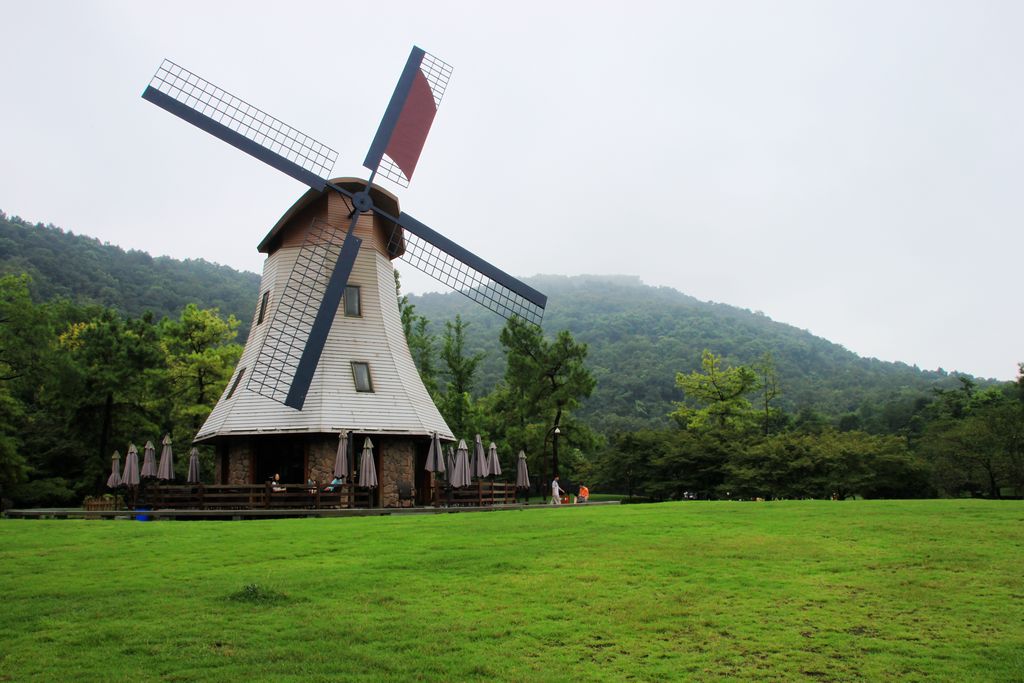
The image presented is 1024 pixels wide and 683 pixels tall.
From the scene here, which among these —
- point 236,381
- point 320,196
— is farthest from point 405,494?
point 320,196

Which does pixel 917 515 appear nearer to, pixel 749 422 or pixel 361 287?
pixel 361 287

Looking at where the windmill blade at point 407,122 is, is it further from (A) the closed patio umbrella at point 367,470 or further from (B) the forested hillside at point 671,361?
(B) the forested hillside at point 671,361

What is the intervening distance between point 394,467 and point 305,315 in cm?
520

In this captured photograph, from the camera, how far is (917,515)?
53.8 ft

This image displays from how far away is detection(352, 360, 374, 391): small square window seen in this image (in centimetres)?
2355

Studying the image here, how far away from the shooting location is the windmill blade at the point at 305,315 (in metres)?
21.3

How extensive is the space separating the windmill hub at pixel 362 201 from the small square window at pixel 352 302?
272 cm

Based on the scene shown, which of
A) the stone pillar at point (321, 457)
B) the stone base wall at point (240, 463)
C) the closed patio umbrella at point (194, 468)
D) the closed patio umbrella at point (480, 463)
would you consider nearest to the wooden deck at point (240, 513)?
the stone pillar at point (321, 457)

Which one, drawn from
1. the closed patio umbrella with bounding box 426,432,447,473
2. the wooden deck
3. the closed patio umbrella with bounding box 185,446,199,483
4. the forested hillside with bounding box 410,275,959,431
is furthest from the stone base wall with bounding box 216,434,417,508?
the forested hillside with bounding box 410,275,959,431

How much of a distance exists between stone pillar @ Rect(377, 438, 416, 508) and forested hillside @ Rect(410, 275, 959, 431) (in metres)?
38.9

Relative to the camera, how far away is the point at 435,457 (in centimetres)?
2330

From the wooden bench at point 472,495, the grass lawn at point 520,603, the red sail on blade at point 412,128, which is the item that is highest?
the red sail on blade at point 412,128

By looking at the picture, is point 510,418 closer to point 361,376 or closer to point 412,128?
Result: point 361,376

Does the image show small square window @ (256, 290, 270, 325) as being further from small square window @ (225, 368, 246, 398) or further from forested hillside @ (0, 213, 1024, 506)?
forested hillside @ (0, 213, 1024, 506)
